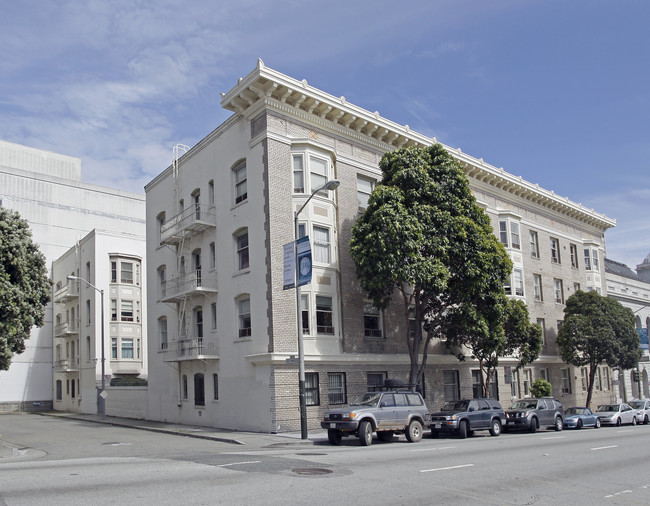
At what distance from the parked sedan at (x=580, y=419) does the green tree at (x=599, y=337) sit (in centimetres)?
844

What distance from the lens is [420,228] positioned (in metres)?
25.6

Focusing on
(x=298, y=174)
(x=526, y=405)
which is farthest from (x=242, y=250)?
(x=526, y=405)

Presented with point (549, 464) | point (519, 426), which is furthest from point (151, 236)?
point (549, 464)

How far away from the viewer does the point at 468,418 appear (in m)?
23.8

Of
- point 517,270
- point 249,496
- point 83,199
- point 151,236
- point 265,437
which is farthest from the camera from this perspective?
point 83,199

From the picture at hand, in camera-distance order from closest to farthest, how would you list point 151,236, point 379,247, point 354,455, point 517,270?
point 354,455, point 379,247, point 151,236, point 517,270

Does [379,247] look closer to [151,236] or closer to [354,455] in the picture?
[354,455]

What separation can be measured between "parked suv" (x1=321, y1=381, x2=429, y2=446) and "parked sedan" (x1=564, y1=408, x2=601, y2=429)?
37.0ft

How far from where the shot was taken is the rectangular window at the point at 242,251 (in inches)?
1083

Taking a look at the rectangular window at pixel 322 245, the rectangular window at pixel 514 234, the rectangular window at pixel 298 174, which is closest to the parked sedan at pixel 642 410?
the rectangular window at pixel 514 234

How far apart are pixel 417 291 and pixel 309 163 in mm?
7619

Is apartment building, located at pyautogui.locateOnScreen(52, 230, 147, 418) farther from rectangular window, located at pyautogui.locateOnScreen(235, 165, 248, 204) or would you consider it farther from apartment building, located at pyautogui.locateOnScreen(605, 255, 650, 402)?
apartment building, located at pyautogui.locateOnScreen(605, 255, 650, 402)

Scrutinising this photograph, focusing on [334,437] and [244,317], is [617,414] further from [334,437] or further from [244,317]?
[244,317]

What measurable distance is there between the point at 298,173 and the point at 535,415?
15.4 m
